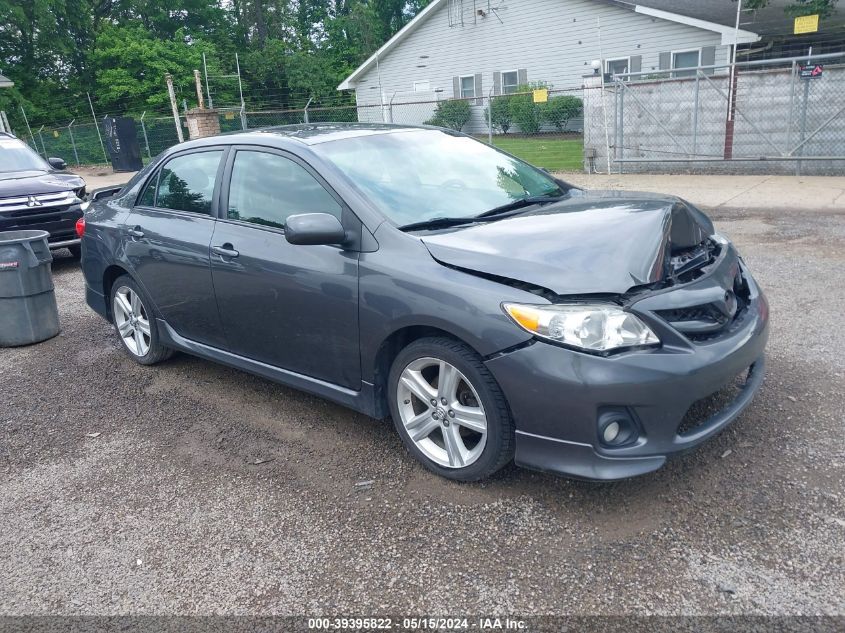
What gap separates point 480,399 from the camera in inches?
121

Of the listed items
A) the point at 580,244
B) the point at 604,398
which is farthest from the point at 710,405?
the point at 580,244

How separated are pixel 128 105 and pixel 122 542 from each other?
32.8 m

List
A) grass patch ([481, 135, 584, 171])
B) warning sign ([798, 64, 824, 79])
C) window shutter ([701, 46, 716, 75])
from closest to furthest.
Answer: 1. warning sign ([798, 64, 824, 79])
2. grass patch ([481, 135, 584, 171])
3. window shutter ([701, 46, 716, 75])

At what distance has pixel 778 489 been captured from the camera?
10.1 ft

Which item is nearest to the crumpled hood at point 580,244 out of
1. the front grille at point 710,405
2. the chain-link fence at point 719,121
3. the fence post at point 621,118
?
the front grille at point 710,405

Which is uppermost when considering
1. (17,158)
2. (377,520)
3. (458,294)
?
(17,158)

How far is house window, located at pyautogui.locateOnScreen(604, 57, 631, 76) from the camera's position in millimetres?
21922

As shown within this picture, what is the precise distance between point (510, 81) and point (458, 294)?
78.3 ft

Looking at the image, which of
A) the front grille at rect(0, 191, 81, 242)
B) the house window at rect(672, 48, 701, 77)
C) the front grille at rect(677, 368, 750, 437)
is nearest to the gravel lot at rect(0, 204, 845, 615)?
the front grille at rect(677, 368, 750, 437)

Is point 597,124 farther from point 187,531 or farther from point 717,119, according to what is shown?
point 187,531

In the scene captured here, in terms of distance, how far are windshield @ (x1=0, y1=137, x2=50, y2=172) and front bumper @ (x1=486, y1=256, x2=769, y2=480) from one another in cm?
906

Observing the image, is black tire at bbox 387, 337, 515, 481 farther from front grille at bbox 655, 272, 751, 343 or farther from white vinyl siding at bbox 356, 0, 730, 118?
white vinyl siding at bbox 356, 0, 730, 118

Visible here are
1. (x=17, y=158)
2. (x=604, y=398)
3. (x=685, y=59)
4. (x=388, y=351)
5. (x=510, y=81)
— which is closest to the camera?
(x=604, y=398)

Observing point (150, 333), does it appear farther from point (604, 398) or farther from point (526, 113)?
point (526, 113)
